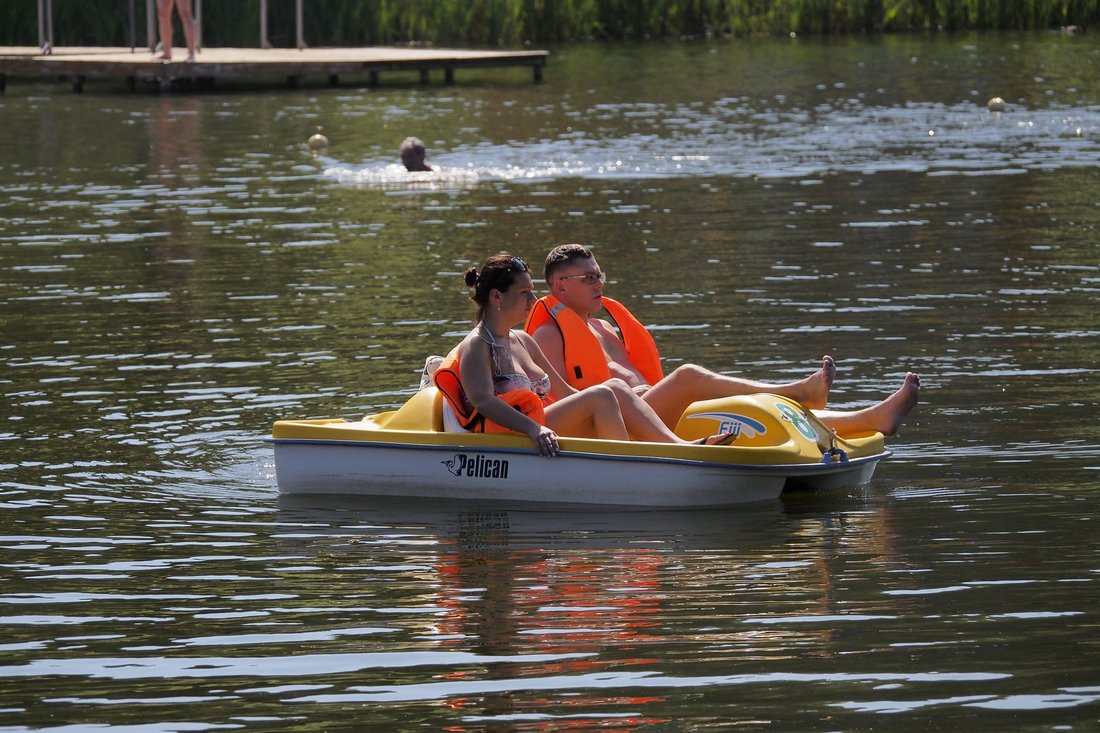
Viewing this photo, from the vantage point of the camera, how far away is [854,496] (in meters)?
8.78

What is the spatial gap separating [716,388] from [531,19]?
110 feet

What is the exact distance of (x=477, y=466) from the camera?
8.72m

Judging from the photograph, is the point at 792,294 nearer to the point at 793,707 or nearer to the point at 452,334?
the point at 452,334

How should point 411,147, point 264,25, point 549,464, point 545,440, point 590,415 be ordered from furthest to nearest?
1. point 264,25
2. point 411,147
3. point 590,415
4. point 549,464
5. point 545,440

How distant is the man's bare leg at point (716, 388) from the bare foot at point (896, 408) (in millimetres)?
261

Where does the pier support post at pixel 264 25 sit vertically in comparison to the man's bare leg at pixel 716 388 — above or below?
above

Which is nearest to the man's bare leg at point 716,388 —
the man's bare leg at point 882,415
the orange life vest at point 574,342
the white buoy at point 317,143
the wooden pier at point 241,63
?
the man's bare leg at point 882,415

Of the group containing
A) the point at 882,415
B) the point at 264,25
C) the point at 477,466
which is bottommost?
the point at 477,466

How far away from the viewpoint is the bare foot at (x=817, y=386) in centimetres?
900

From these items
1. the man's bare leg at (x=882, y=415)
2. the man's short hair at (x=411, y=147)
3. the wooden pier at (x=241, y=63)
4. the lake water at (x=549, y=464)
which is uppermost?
the wooden pier at (x=241, y=63)

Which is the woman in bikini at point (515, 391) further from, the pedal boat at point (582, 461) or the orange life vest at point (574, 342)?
the orange life vest at point (574, 342)

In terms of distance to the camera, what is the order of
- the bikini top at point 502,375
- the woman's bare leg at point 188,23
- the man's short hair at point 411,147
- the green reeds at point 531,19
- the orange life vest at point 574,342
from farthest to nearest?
the green reeds at point 531,19 < the woman's bare leg at point 188,23 < the man's short hair at point 411,147 < the orange life vest at point 574,342 < the bikini top at point 502,375

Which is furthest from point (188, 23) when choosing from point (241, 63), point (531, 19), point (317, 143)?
point (531, 19)

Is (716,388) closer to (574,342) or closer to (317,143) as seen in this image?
(574,342)
